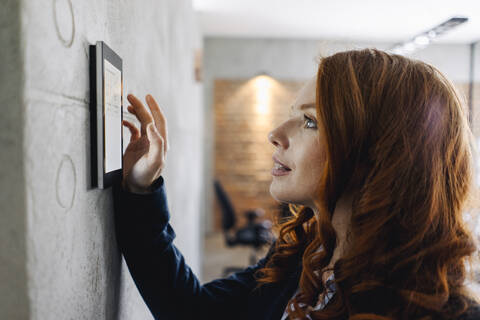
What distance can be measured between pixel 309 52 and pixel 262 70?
0.78 m

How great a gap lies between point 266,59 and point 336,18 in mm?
1332

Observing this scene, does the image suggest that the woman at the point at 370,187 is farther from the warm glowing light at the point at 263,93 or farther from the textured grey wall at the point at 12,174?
the warm glowing light at the point at 263,93

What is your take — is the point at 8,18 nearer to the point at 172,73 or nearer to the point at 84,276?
the point at 84,276

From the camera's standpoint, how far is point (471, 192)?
816mm

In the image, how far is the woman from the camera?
727mm

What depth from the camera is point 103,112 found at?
2.07ft

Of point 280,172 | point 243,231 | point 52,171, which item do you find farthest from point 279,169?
point 243,231

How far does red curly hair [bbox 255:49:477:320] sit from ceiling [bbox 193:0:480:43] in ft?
12.3

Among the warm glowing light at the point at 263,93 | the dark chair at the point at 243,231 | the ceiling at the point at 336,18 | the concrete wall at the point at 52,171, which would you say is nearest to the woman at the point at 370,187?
the concrete wall at the point at 52,171

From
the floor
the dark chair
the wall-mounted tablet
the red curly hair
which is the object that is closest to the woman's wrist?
the wall-mounted tablet

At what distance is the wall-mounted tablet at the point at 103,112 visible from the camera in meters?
0.61

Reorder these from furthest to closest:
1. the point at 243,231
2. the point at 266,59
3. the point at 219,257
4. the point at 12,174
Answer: the point at 266,59
the point at 219,257
the point at 243,231
the point at 12,174

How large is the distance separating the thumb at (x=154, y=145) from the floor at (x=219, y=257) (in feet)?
11.4

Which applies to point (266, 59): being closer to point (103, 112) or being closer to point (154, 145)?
point (154, 145)
